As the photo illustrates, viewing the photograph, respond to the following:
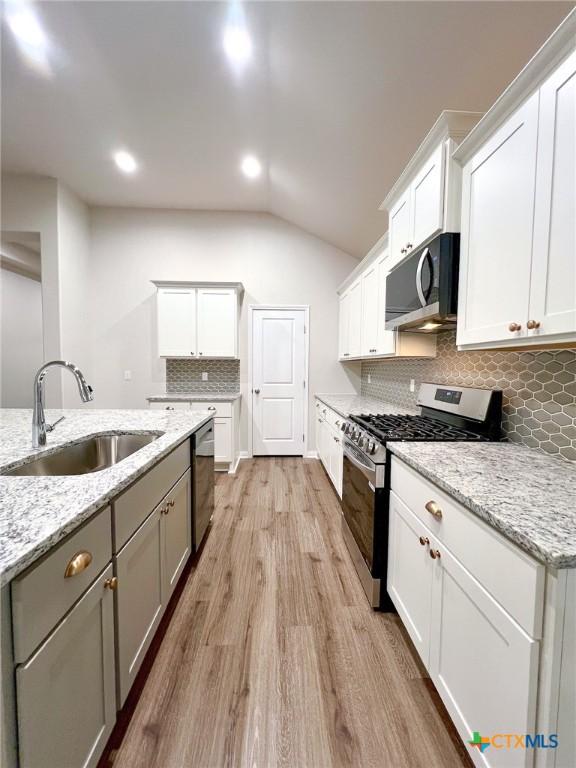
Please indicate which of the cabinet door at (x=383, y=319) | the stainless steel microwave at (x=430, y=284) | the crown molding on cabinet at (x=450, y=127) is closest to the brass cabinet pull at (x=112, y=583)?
the stainless steel microwave at (x=430, y=284)

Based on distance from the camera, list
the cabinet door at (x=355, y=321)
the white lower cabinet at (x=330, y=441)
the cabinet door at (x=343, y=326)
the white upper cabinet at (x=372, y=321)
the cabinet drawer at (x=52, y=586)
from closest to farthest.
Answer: the cabinet drawer at (x=52, y=586) < the white upper cabinet at (x=372, y=321) < the white lower cabinet at (x=330, y=441) < the cabinet door at (x=355, y=321) < the cabinet door at (x=343, y=326)

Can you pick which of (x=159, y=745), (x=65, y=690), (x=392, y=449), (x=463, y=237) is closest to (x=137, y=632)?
(x=159, y=745)

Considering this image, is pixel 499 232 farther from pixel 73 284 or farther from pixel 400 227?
pixel 73 284

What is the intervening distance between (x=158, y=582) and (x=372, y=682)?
3.22 feet

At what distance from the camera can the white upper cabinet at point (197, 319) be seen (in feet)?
12.6

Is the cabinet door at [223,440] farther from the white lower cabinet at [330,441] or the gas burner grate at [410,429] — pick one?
the gas burner grate at [410,429]

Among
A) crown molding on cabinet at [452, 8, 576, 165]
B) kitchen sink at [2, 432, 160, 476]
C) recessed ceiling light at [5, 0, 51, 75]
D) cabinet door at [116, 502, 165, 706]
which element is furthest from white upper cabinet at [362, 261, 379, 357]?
recessed ceiling light at [5, 0, 51, 75]

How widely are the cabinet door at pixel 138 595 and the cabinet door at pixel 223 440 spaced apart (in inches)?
87.8

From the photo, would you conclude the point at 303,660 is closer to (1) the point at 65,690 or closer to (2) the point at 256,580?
(2) the point at 256,580

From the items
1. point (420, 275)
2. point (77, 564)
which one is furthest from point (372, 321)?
point (77, 564)

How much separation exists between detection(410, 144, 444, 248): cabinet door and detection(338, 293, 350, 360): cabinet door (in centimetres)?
190

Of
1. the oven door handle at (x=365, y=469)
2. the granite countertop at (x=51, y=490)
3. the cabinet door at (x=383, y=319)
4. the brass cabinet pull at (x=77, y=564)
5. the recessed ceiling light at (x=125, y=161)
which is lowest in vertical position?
the oven door handle at (x=365, y=469)

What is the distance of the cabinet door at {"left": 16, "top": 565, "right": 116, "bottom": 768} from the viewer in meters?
0.65

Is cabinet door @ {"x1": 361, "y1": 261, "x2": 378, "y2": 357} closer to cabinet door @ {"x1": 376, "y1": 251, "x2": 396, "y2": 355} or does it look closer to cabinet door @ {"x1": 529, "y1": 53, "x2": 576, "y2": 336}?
cabinet door @ {"x1": 376, "y1": 251, "x2": 396, "y2": 355}
